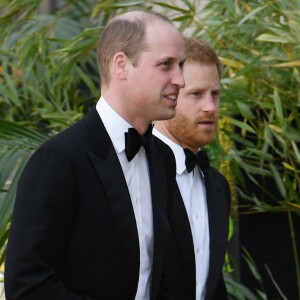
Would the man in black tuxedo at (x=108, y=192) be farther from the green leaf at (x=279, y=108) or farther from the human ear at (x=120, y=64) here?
the green leaf at (x=279, y=108)

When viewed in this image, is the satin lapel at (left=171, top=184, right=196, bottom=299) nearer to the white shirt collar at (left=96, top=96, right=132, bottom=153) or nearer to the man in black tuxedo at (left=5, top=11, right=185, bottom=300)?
the man in black tuxedo at (left=5, top=11, right=185, bottom=300)

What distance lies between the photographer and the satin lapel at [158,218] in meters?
2.92

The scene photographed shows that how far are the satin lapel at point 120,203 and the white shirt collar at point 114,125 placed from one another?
0.17 ft

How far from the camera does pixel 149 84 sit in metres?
2.88

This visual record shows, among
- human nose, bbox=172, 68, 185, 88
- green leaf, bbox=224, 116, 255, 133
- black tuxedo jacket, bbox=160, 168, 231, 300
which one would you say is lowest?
black tuxedo jacket, bbox=160, 168, 231, 300

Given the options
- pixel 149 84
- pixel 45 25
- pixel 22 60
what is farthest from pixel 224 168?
pixel 149 84

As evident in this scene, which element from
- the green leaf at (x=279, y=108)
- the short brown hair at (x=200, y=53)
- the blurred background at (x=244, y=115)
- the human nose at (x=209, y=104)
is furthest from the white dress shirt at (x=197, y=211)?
the green leaf at (x=279, y=108)

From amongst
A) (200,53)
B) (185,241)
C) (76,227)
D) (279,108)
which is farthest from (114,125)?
(279,108)

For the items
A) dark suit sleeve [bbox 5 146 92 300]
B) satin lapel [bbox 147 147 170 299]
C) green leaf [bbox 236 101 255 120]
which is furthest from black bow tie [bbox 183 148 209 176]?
green leaf [bbox 236 101 255 120]

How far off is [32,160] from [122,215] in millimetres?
269

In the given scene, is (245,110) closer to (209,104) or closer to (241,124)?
(241,124)

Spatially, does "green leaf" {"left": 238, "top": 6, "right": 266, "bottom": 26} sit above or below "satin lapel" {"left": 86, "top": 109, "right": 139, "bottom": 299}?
above

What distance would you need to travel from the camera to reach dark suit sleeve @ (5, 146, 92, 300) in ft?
8.87

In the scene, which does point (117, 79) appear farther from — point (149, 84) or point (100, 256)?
point (100, 256)
